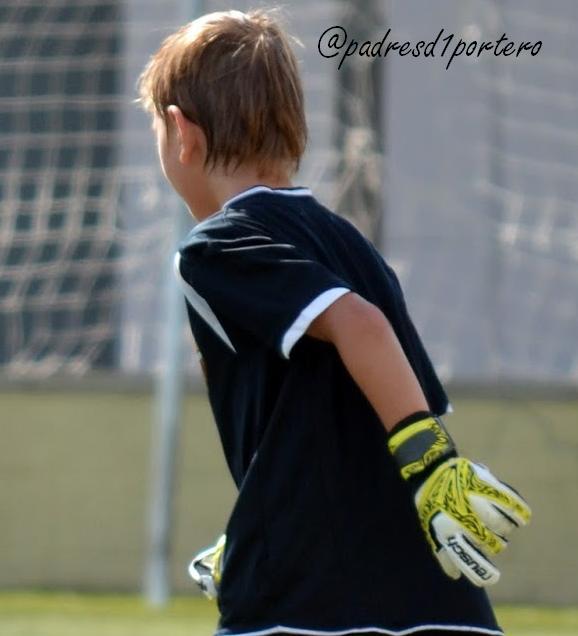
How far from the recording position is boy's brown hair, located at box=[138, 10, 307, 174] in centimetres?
249

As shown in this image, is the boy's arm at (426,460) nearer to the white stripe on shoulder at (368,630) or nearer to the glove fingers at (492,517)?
the glove fingers at (492,517)

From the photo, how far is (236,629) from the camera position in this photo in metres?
2.42

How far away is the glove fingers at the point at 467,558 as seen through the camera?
2.25 m

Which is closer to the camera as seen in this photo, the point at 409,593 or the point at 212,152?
the point at 409,593

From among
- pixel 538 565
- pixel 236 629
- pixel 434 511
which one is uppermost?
pixel 434 511

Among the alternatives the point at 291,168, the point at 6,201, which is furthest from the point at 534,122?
the point at 291,168

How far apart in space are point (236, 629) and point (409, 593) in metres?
0.26

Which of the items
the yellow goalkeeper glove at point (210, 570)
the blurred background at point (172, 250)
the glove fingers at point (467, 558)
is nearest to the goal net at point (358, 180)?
the blurred background at point (172, 250)

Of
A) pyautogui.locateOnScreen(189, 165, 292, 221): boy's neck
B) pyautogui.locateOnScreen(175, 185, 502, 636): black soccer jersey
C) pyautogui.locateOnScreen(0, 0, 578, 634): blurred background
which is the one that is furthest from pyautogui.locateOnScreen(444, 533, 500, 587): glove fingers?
pyautogui.locateOnScreen(0, 0, 578, 634): blurred background

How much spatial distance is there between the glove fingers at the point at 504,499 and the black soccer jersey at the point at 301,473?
0.15m

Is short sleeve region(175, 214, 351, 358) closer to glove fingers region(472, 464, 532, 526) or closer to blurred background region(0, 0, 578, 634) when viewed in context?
glove fingers region(472, 464, 532, 526)

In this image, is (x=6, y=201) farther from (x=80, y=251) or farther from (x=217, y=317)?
(x=217, y=317)

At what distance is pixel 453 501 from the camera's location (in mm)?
2256

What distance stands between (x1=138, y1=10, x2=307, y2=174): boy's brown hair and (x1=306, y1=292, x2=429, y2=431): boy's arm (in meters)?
0.31
